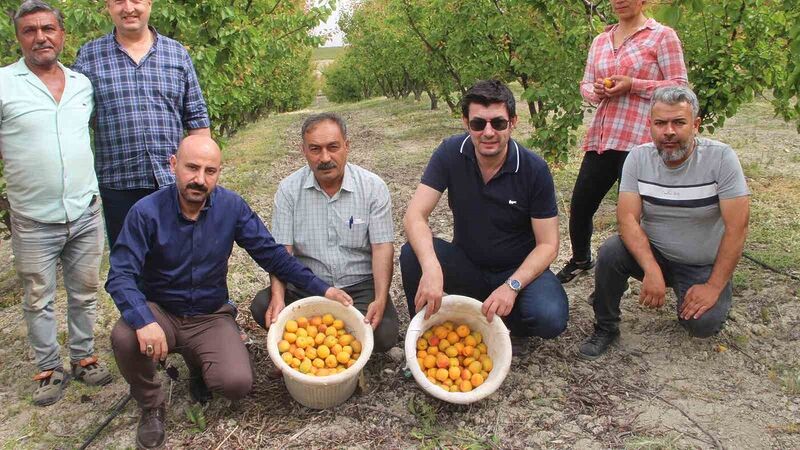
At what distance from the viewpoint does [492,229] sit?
319cm

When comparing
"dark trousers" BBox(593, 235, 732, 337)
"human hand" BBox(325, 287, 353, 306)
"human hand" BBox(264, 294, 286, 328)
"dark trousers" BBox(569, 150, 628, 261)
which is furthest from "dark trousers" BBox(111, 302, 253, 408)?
"dark trousers" BBox(569, 150, 628, 261)

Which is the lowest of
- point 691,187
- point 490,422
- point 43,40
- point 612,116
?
point 490,422

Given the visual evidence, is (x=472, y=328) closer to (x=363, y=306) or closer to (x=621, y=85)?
(x=363, y=306)

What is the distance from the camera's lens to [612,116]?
365cm

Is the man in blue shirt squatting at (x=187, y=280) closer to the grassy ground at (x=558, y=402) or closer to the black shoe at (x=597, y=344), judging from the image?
the grassy ground at (x=558, y=402)

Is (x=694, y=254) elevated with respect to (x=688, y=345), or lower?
elevated

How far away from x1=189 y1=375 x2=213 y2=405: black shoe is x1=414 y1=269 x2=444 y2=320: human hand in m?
1.18

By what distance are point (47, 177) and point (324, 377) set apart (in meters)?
1.70

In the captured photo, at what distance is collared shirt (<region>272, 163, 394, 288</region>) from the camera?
3107 millimetres

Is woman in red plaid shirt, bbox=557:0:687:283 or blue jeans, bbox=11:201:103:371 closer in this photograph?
blue jeans, bbox=11:201:103:371

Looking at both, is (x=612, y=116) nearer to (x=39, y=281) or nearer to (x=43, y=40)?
(x=43, y=40)

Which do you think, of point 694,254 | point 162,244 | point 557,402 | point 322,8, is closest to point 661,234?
point 694,254

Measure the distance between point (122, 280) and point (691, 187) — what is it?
2816 mm

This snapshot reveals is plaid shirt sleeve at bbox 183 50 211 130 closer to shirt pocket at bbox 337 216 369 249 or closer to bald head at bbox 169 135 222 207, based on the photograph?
bald head at bbox 169 135 222 207
